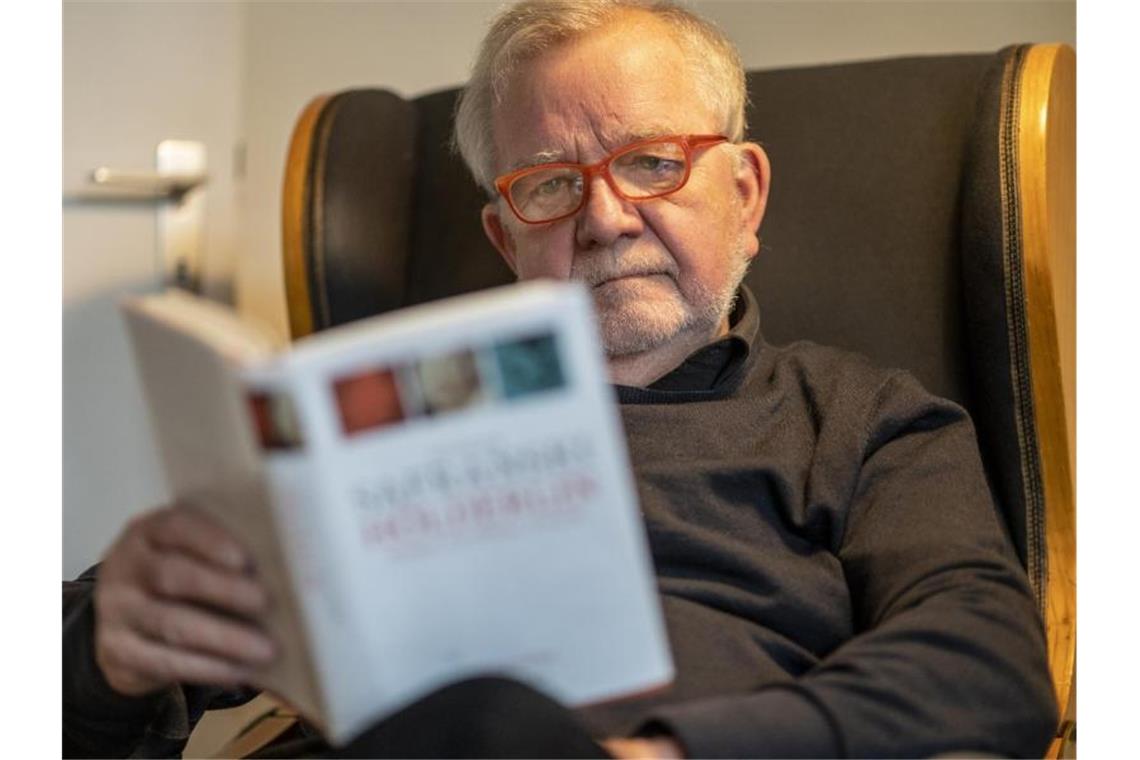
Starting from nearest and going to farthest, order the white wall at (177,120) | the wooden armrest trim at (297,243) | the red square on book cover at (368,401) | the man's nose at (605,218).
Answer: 1. the red square on book cover at (368,401)
2. the man's nose at (605,218)
3. the wooden armrest trim at (297,243)
4. the white wall at (177,120)

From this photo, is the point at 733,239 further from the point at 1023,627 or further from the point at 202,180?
the point at 202,180

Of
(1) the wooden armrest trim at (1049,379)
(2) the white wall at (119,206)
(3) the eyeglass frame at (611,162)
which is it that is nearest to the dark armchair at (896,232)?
(1) the wooden armrest trim at (1049,379)

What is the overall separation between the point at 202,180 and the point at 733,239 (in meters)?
1.06

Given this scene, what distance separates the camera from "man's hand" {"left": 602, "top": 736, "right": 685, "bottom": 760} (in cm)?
87

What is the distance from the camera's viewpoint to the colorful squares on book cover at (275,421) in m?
0.72

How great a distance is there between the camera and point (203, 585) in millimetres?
851

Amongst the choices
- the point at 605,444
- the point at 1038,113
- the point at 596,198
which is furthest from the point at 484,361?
the point at 1038,113

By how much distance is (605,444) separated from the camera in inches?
29.5

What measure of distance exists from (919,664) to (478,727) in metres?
0.31

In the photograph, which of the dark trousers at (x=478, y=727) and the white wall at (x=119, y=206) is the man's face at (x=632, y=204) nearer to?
the dark trousers at (x=478, y=727)

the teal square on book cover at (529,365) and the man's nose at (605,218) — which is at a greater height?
the man's nose at (605,218)

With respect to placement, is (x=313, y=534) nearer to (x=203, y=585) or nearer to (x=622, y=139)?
(x=203, y=585)

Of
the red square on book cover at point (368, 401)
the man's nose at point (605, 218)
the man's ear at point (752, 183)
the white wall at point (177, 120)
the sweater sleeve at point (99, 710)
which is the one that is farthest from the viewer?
the white wall at point (177, 120)
